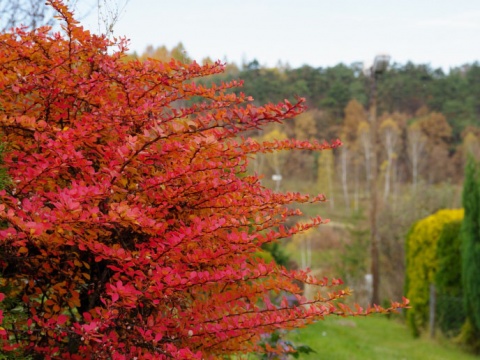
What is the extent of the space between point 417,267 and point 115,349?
11159 mm

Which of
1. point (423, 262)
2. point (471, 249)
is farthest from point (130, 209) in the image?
point (423, 262)

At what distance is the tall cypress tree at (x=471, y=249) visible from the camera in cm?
1008

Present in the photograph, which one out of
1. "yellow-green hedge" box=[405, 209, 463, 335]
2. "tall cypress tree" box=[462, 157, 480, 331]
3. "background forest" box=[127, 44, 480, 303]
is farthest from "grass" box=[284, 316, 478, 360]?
"background forest" box=[127, 44, 480, 303]

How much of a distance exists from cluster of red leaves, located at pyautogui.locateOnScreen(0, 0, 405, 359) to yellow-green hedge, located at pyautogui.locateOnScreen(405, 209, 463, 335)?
10108 millimetres

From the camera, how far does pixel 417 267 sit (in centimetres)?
1226

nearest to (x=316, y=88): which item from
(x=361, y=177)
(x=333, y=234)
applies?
(x=361, y=177)

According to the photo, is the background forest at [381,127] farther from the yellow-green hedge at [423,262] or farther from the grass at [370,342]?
the yellow-green hedge at [423,262]

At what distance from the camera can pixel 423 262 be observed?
39.4 ft

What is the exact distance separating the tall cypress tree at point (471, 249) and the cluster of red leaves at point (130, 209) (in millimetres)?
8637

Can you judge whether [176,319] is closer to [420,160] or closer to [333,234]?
[333,234]

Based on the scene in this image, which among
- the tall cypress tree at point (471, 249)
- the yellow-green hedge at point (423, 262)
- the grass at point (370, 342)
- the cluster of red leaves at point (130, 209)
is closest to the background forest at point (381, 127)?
the grass at point (370, 342)

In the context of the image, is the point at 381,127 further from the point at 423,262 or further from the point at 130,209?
the point at 130,209

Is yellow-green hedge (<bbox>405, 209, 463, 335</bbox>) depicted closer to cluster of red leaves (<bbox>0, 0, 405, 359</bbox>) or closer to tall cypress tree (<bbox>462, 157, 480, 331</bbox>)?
tall cypress tree (<bbox>462, 157, 480, 331</bbox>)

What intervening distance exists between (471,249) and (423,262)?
1890 mm
